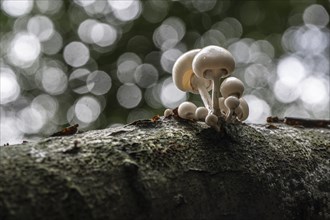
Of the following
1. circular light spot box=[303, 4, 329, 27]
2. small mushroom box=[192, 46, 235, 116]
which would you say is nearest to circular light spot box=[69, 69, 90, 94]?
circular light spot box=[303, 4, 329, 27]

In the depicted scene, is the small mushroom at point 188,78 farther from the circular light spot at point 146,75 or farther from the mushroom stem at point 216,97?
the circular light spot at point 146,75

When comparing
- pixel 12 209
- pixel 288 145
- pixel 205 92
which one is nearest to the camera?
pixel 12 209

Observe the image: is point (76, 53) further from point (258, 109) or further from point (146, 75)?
point (258, 109)

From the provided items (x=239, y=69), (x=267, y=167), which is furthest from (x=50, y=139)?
(x=239, y=69)

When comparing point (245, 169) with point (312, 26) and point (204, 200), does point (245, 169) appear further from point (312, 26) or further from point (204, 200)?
point (312, 26)

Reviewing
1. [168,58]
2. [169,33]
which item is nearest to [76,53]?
[168,58]
